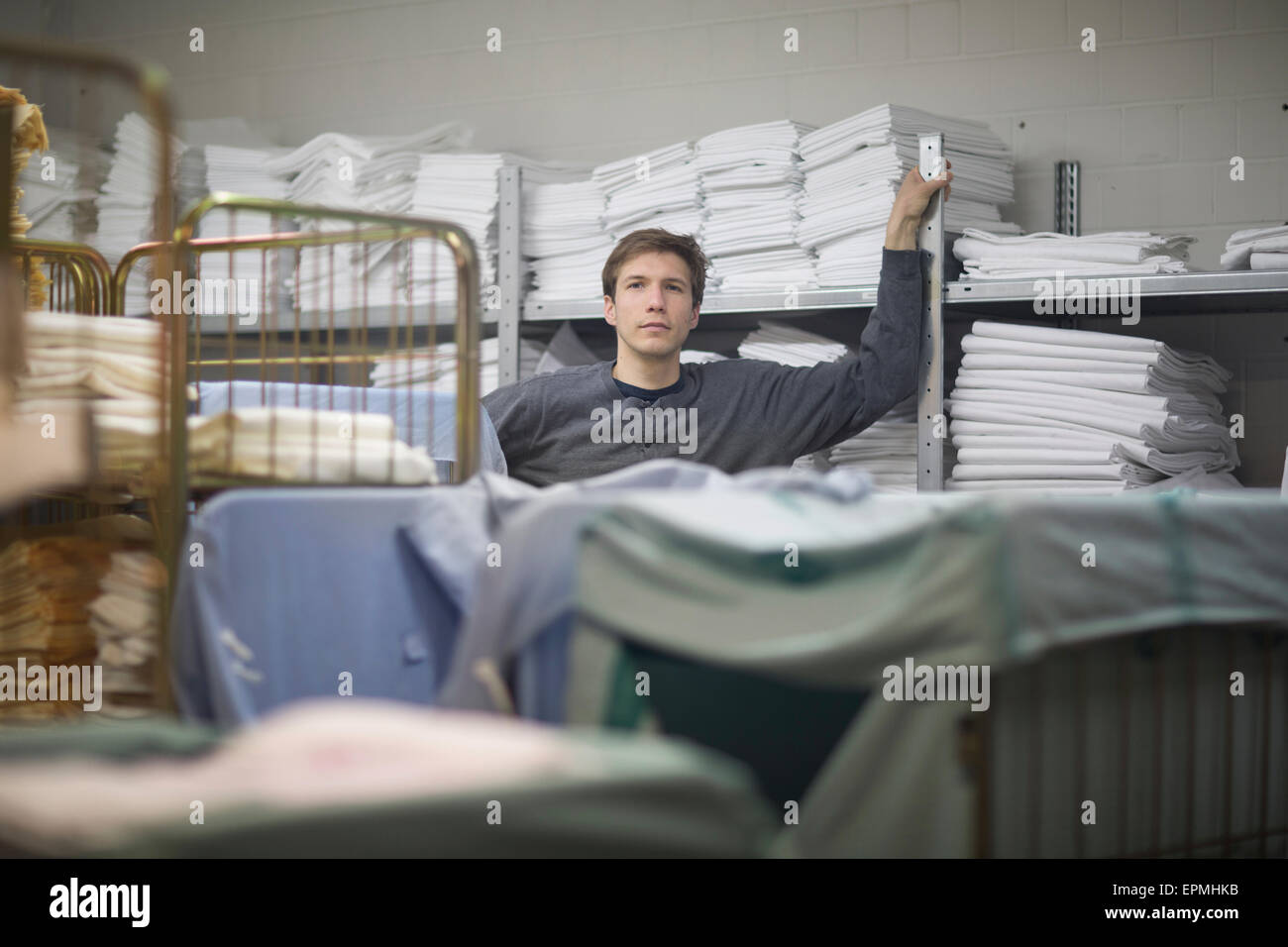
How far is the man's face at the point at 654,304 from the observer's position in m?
2.63

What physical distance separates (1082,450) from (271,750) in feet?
6.64

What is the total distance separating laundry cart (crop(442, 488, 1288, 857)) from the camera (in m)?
1.13

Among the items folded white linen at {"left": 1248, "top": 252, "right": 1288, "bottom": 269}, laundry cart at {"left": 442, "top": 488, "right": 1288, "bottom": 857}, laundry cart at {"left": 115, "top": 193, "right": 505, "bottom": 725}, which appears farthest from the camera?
folded white linen at {"left": 1248, "top": 252, "right": 1288, "bottom": 269}

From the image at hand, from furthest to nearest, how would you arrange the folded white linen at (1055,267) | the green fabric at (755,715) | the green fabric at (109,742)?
the folded white linen at (1055,267) < the green fabric at (755,715) < the green fabric at (109,742)

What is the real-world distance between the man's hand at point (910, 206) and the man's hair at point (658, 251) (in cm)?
41

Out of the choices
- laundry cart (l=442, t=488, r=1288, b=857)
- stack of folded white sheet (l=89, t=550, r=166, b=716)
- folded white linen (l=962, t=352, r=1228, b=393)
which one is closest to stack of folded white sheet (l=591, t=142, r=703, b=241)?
folded white linen (l=962, t=352, r=1228, b=393)

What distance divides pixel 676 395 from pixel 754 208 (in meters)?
0.49

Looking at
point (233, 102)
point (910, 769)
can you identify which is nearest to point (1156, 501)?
point (910, 769)

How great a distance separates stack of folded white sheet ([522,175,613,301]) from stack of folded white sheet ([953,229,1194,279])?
0.85 metres

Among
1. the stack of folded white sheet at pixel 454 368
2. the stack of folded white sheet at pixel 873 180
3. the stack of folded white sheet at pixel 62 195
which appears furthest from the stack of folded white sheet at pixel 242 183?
the stack of folded white sheet at pixel 873 180

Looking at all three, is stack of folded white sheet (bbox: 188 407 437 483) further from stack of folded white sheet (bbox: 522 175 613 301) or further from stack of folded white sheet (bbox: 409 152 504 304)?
stack of folded white sheet (bbox: 409 152 504 304)

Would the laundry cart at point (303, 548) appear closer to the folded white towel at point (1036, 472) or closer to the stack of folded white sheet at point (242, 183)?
the folded white towel at point (1036, 472)

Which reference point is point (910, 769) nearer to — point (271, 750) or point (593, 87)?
point (271, 750)

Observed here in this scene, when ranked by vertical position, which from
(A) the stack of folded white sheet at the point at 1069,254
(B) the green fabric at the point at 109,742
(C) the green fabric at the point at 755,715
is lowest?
(C) the green fabric at the point at 755,715
